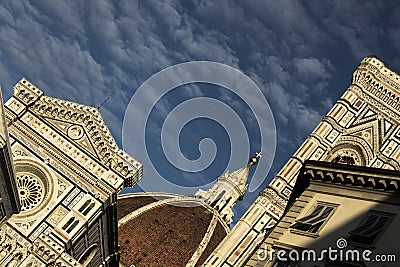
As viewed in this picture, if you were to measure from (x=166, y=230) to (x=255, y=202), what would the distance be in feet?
61.2

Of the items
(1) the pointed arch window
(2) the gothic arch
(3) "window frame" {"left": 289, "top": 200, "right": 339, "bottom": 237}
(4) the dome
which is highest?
(2) the gothic arch

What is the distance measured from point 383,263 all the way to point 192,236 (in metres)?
37.5

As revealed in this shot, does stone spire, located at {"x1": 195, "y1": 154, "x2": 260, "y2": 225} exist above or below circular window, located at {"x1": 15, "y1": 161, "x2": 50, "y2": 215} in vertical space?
above

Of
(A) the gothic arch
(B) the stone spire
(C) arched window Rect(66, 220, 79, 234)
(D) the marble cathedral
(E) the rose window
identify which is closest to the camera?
(D) the marble cathedral

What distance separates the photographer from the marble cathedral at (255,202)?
693 inches

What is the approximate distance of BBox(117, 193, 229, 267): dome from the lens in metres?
48.1

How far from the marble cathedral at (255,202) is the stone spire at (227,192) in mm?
20741

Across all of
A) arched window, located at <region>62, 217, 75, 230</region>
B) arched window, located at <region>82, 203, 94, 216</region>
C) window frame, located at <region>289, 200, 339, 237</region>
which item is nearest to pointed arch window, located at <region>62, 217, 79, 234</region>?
arched window, located at <region>62, 217, 75, 230</region>

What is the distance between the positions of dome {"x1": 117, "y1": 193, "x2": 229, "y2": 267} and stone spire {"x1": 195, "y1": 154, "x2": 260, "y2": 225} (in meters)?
1.81

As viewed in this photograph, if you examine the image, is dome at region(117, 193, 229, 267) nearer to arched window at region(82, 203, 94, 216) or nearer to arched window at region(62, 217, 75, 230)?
arched window at region(82, 203, 94, 216)

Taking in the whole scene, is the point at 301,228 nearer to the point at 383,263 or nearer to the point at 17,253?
the point at 383,263

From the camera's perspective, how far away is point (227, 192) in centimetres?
5916

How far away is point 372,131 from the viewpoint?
36250 millimetres

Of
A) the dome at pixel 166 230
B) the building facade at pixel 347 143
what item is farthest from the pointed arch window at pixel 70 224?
the dome at pixel 166 230
